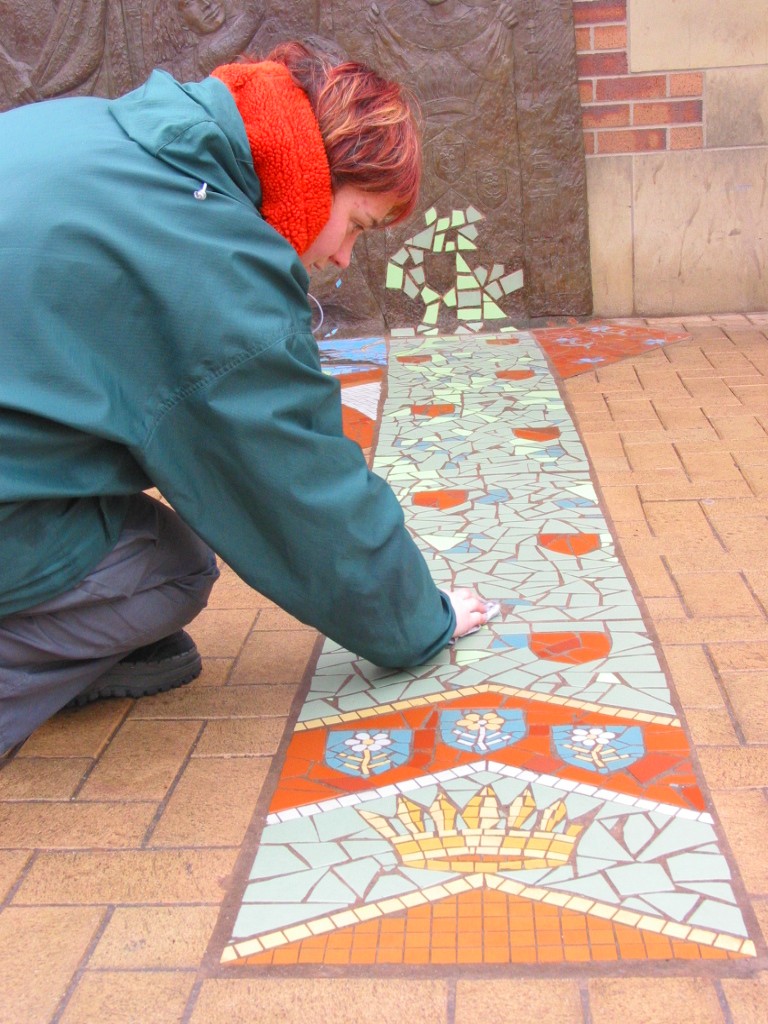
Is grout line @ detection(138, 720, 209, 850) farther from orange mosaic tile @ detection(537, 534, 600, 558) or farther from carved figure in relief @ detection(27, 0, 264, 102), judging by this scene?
carved figure in relief @ detection(27, 0, 264, 102)

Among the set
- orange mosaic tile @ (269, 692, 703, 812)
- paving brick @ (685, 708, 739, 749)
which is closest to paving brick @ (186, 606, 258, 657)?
orange mosaic tile @ (269, 692, 703, 812)

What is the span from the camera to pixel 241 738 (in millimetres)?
2238

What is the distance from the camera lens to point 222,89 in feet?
6.06

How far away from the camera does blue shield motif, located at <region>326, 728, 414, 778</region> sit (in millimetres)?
2098

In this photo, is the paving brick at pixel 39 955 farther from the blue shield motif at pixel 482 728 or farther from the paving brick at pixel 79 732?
the blue shield motif at pixel 482 728

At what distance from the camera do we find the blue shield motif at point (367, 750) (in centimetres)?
210

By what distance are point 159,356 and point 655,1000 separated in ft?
3.79

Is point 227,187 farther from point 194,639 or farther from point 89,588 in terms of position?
point 194,639

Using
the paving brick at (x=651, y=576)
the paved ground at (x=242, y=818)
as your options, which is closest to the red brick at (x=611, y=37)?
the paved ground at (x=242, y=818)

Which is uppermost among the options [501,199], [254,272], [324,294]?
[254,272]

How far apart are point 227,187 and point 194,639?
121 centimetres

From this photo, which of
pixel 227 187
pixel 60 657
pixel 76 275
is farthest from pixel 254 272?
pixel 60 657

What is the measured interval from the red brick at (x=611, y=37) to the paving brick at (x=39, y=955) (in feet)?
15.5

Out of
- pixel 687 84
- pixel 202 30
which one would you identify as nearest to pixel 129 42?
pixel 202 30
